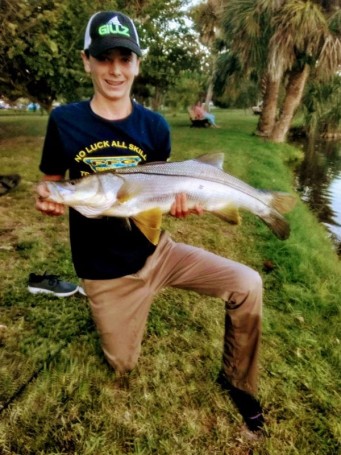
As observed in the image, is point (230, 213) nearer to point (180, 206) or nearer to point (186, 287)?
point (180, 206)

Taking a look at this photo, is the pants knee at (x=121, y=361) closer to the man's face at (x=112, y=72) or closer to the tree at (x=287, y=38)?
the man's face at (x=112, y=72)

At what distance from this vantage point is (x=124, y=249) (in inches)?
97.8

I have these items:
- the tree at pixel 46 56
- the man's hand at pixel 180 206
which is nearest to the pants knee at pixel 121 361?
the man's hand at pixel 180 206

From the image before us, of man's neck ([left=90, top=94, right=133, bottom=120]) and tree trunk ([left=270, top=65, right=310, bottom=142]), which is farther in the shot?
tree trunk ([left=270, top=65, right=310, bottom=142])

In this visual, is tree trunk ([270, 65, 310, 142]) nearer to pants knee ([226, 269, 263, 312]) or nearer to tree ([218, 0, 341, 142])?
tree ([218, 0, 341, 142])

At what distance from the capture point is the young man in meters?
2.27

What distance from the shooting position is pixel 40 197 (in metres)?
1.98

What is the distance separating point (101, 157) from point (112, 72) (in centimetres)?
56

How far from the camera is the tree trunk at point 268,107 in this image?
55.9ft

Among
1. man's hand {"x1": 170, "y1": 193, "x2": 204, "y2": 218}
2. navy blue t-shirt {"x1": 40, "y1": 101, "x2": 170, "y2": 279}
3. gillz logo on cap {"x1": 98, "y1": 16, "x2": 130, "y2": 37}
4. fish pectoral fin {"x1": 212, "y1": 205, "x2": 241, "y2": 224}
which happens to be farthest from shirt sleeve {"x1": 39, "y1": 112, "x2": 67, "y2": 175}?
fish pectoral fin {"x1": 212, "y1": 205, "x2": 241, "y2": 224}

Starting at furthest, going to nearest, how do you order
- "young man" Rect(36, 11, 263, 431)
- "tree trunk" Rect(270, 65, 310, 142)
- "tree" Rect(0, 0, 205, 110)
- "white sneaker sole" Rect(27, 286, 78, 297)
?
"tree trunk" Rect(270, 65, 310, 142)
"tree" Rect(0, 0, 205, 110)
"white sneaker sole" Rect(27, 286, 78, 297)
"young man" Rect(36, 11, 263, 431)

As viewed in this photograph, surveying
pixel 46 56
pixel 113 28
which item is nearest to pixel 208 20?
pixel 46 56

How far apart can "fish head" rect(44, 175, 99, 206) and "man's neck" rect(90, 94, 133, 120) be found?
0.57m

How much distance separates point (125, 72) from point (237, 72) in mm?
21298
